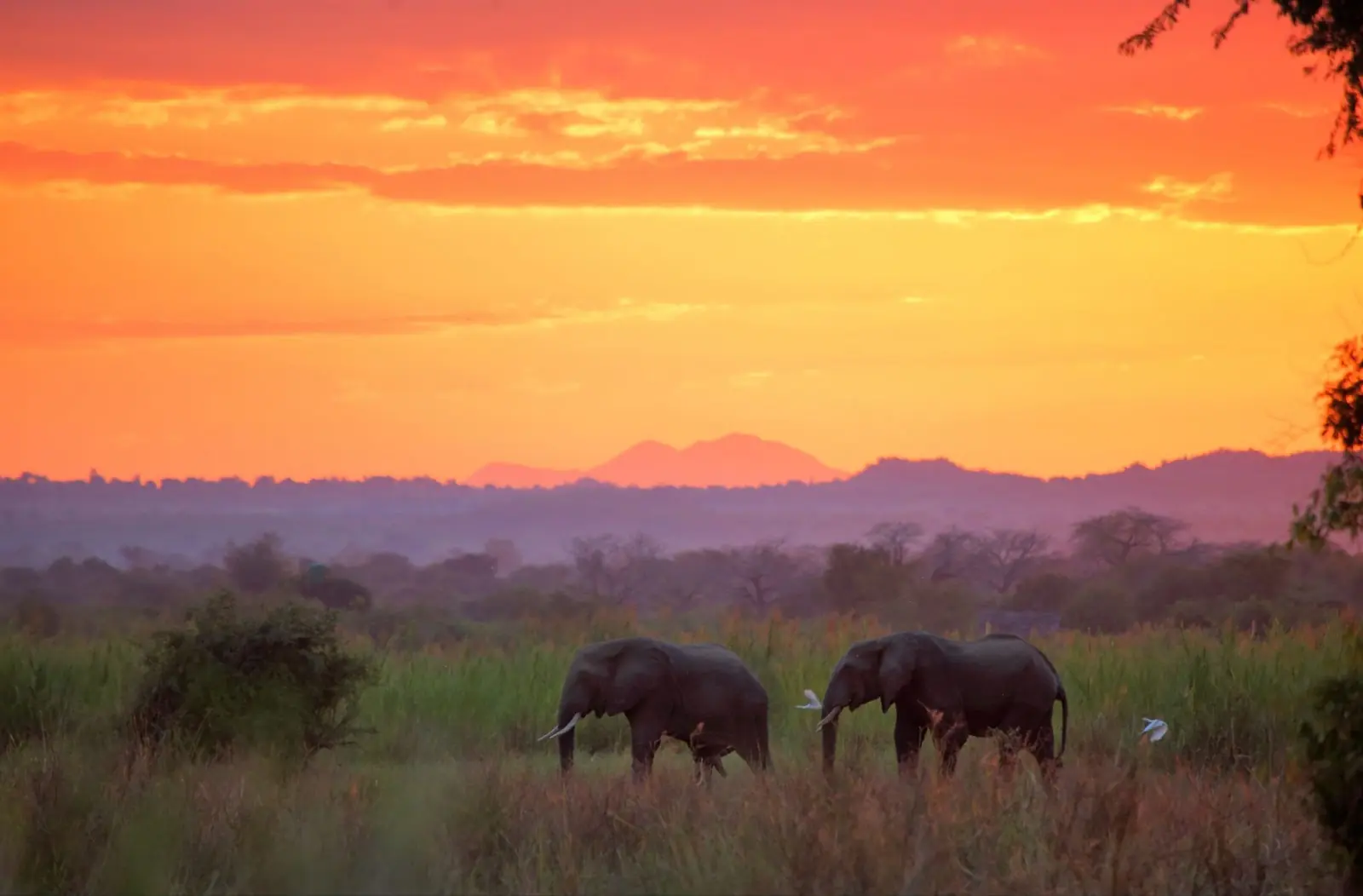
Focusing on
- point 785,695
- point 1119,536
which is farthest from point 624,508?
point 785,695

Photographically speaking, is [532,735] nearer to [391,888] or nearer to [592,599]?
[391,888]

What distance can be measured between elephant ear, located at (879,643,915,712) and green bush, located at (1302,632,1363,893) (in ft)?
16.5

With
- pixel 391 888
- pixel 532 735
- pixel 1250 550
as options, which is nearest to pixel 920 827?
pixel 391 888

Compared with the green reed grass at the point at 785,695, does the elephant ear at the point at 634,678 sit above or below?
above

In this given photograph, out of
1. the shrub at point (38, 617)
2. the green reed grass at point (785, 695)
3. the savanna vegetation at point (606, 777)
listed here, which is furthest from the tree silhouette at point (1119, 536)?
the green reed grass at point (785, 695)

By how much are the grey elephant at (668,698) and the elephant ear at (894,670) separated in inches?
45.7

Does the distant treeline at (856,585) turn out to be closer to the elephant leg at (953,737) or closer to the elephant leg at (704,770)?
the elephant leg at (704,770)

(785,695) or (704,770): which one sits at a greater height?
(704,770)

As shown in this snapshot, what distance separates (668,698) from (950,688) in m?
2.38

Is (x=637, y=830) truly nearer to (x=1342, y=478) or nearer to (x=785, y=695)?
(x=1342, y=478)

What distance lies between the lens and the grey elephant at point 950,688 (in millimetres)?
14859

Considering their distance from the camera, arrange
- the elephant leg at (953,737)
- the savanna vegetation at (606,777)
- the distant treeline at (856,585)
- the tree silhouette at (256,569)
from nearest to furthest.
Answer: the savanna vegetation at (606,777), the elephant leg at (953,737), the distant treeline at (856,585), the tree silhouette at (256,569)

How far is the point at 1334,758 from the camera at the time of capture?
9805 millimetres

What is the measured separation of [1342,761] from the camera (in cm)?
974
